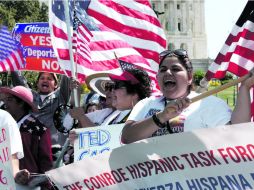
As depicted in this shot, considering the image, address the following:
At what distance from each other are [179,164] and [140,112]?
1.54 feet

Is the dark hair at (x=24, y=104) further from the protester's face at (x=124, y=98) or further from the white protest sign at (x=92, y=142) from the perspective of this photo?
the protester's face at (x=124, y=98)

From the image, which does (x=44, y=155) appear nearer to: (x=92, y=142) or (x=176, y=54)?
(x=92, y=142)

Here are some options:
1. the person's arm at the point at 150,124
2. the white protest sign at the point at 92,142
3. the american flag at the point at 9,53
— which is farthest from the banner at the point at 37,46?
the person's arm at the point at 150,124

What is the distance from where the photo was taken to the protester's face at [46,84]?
273 inches

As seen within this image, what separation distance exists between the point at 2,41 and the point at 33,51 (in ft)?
1.35

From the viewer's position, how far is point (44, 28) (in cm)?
846

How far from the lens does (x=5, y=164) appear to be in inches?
146

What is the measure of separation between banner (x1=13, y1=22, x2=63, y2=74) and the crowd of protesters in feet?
7.84

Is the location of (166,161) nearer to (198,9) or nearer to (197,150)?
(197,150)

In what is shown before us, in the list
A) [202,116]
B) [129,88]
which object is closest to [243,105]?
[202,116]

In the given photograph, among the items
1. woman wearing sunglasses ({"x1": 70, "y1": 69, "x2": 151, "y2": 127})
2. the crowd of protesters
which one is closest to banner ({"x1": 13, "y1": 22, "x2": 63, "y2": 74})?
the crowd of protesters

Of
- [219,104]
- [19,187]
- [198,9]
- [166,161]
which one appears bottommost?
[198,9]

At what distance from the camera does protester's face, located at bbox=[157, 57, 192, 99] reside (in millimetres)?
3521

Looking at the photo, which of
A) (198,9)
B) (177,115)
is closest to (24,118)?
(177,115)
